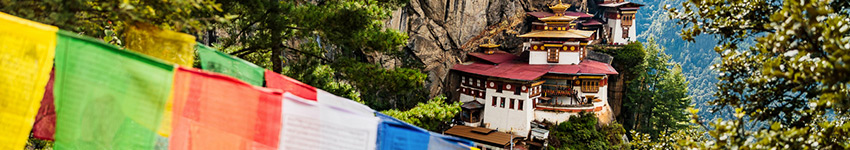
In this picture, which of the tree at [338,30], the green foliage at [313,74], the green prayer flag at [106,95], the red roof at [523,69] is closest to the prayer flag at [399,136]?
the green prayer flag at [106,95]

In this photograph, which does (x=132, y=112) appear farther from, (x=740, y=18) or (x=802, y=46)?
(x=740, y=18)

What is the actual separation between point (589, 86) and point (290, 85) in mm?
26136

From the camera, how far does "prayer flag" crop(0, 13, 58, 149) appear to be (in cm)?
421

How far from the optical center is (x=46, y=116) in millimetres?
4676

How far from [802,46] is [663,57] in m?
38.1

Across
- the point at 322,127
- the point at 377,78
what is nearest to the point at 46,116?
the point at 322,127

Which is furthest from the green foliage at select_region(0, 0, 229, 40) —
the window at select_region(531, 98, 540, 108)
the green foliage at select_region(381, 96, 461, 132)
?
the window at select_region(531, 98, 540, 108)

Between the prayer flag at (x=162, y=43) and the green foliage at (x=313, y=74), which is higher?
the prayer flag at (x=162, y=43)

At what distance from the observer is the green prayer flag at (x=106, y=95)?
4.36 meters

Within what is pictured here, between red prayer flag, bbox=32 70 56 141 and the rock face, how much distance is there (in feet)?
71.4

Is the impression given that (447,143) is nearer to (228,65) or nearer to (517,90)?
(228,65)

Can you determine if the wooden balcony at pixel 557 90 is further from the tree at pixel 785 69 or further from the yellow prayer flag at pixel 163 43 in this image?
the yellow prayer flag at pixel 163 43

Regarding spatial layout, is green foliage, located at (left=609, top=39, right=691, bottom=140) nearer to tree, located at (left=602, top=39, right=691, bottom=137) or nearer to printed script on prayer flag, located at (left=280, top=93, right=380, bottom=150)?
tree, located at (left=602, top=39, right=691, bottom=137)

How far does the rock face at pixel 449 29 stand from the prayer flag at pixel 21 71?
22129mm
